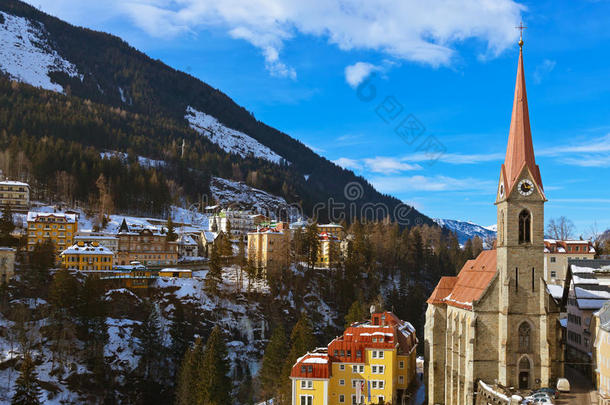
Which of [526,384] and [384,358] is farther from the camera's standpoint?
[384,358]

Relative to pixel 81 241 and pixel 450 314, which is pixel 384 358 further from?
pixel 81 241

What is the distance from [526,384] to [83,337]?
177 feet

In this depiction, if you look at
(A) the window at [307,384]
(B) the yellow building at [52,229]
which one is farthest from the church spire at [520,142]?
(B) the yellow building at [52,229]

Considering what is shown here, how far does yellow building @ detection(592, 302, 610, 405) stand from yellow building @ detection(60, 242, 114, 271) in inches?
2819

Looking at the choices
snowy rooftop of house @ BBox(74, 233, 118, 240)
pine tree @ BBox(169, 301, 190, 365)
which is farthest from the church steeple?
snowy rooftop of house @ BBox(74, 233, 118, 240)

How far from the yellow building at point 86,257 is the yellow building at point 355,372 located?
48.8 metres

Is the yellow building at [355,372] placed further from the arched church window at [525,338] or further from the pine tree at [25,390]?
the pine tree at [25,390]

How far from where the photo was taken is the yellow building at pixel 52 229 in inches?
3568

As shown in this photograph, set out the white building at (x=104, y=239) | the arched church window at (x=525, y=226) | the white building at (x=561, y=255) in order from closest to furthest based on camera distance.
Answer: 1. the arched church window at (x=525, y=226)
2. the white building at (x=561, y=255)
3. the white building at (x=104, y=239)

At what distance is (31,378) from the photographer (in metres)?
55.2

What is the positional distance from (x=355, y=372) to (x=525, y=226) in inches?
827

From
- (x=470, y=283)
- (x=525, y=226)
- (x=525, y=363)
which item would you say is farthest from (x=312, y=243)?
(x=525, y=363)

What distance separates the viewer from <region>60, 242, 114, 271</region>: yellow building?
8331 centimetres

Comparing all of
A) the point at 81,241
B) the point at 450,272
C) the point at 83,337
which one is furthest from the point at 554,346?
the point at 450,272
